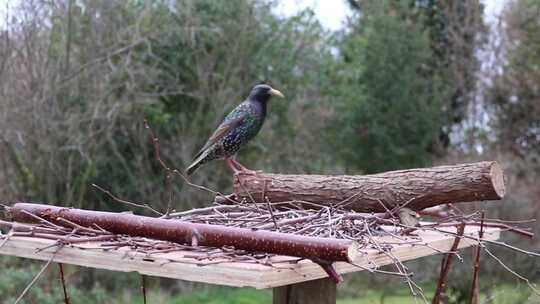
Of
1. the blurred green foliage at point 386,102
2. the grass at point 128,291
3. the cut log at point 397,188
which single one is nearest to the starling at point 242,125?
the cut log at point 397,188

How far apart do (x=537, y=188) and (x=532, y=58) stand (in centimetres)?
462

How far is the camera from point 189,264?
6.67ft

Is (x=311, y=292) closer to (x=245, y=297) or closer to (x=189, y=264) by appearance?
(x=189, y=264)

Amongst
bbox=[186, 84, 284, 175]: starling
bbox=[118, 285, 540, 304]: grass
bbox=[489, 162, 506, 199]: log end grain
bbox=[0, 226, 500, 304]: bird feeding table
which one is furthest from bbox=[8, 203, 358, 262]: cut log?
bbox=[118, 285, 540, 304]: grass

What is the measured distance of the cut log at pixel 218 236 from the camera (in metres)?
2.01

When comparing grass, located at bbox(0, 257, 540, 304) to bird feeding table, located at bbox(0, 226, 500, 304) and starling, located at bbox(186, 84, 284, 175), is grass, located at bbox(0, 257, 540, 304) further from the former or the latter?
bird feeding table, located at bbox(0, 226, 500, 304)

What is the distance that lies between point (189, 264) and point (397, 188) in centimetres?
170

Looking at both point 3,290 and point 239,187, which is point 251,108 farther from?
point 3,290

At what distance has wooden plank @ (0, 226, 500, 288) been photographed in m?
1.95

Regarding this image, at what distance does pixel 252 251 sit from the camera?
213 cm

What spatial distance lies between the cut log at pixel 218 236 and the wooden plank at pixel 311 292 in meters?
0.86

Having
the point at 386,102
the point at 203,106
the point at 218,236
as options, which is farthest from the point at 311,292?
the point at 386,102

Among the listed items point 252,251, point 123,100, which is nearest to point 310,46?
point 123,100

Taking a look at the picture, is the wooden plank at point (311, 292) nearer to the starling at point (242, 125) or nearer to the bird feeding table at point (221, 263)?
the bird feeding table at point (221, 263)
